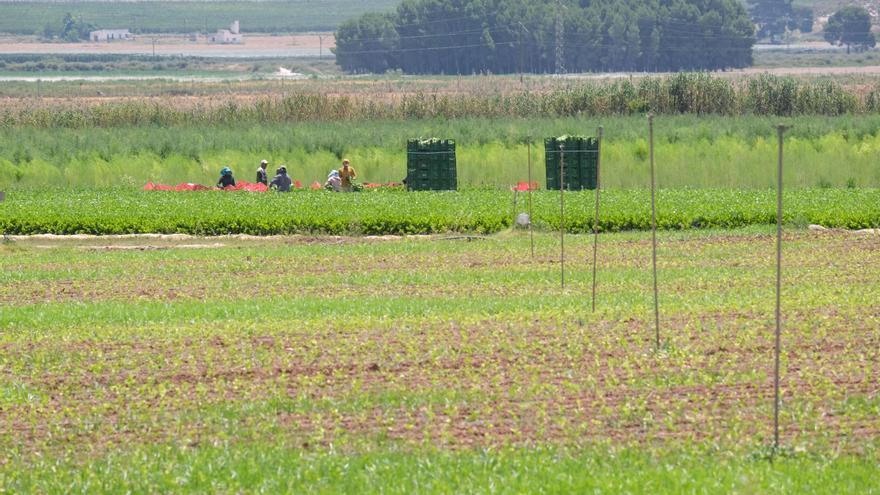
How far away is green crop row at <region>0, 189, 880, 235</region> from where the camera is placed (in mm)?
27531

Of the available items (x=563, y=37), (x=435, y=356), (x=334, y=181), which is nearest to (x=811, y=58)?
(x=563, y=37)

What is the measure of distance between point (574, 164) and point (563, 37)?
87350mm

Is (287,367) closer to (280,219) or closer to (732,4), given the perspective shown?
(280,219)

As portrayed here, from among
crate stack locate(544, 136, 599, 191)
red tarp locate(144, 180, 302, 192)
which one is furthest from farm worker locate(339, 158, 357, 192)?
crate stack locate(544, 136, 599, 191)

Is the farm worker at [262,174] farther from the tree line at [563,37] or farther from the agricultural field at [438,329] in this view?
the tree line at [563,37]

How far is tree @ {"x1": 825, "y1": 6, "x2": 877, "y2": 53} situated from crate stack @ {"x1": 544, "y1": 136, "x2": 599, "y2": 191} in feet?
440

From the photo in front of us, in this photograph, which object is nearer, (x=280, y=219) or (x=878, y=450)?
(x=878, y=450)

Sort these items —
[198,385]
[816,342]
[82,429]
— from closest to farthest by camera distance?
[82,429]
[198,385]
[816,342]

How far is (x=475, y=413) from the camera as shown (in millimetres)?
12023

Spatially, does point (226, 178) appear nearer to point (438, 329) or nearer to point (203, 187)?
point (203, 187)

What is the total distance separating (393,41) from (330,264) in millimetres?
109963

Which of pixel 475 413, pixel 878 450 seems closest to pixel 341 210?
pixel 475 413

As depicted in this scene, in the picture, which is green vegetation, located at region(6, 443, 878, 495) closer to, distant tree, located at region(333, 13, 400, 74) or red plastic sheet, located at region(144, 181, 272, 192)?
red plastic sheet, located at region(144, 181, 272, 192)

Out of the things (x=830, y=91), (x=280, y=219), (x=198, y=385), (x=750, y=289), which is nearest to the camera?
(x=198, y=385)
